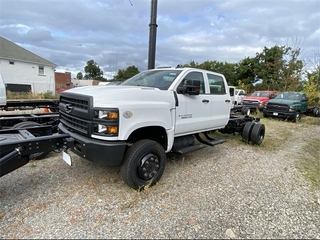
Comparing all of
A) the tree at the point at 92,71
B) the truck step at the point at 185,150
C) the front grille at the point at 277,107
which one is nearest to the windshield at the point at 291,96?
the front grille at the point at 277,107

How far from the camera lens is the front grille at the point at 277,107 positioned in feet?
40.1

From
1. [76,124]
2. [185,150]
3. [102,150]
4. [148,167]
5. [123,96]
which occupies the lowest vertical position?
[148,167]

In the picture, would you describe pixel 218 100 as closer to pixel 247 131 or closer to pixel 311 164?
pixel 247 131

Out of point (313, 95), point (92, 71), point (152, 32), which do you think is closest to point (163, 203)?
point (152, 32)

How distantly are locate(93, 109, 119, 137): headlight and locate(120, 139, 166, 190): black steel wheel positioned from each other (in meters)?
0.49

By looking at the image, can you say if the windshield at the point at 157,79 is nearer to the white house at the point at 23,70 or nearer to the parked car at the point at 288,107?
the parked car at the point at 288,107

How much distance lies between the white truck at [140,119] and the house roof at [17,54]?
85.0 feet

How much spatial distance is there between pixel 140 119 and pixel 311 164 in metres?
4.66

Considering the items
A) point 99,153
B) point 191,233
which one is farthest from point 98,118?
point 191,233

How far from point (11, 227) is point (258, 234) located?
9.66 feet

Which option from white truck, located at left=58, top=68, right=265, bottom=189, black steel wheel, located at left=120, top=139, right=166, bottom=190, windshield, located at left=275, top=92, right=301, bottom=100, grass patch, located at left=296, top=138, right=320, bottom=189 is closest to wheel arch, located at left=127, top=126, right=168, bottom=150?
white truck, located at left=58, top=68, right=265, bottom=189

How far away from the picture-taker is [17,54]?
80.7ft

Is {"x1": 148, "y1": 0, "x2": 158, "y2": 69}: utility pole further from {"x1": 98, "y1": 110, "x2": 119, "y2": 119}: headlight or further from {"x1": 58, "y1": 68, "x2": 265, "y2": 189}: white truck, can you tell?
{"x1": 98, "y1": 110, "x2": 119, "y2": 119}: headlight

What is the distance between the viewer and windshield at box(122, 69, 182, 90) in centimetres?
394
